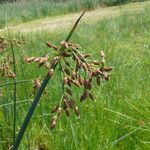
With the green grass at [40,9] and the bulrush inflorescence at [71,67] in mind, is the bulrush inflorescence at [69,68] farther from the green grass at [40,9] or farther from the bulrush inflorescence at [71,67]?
the green grass at [40,9]

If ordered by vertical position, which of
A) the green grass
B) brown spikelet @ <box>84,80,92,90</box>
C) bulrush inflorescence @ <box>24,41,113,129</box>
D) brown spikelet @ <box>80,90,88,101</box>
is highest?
bulrush inflorescence @ <box>24,41,113,129</box>

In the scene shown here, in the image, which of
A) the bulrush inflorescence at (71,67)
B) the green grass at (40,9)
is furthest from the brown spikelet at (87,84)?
the green grass at (40,9)

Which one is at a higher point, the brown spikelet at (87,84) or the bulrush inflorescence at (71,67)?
the bulrush inflorescence at (71,67)

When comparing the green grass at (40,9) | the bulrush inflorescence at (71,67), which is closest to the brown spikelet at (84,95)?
the bulrush inflorescence at (71,67)

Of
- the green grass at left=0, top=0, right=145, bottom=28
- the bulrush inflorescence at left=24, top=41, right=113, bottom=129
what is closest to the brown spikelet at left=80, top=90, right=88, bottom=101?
the bulrush inflorescence at left=24, top=41, right=113, bottom=129

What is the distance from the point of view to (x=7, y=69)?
1666 millimetres

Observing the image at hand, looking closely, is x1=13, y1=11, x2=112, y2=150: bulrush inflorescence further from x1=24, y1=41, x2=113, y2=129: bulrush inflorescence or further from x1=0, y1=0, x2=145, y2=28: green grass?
x1=0, y1=0, x2=145, y2=28: green grass

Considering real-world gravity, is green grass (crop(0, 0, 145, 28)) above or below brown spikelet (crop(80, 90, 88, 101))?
below

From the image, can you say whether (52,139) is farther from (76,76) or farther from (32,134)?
(76,76)

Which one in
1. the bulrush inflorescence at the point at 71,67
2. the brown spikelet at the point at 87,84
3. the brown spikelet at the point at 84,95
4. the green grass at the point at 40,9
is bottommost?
the green grass at the point at 40,9

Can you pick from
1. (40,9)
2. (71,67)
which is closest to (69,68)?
(71,67)

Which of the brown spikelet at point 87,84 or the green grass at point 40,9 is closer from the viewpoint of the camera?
the brown spikelet at point 87,84

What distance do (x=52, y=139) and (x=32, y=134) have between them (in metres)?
0.16

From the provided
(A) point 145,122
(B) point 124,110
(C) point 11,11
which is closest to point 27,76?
(B) point 124,110
